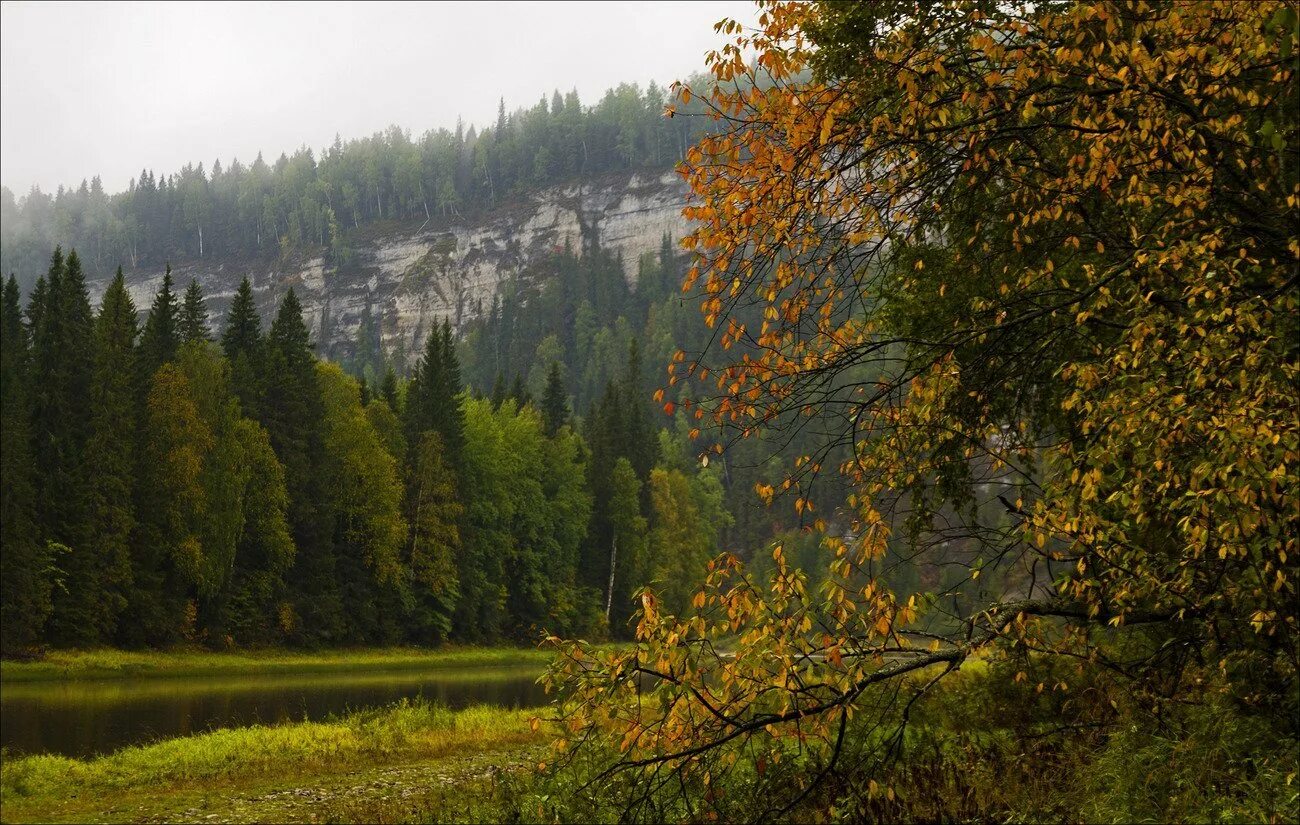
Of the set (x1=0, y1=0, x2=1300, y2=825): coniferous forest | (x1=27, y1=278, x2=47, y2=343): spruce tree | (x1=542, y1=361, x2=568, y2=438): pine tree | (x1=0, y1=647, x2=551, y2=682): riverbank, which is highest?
(x1=27, y1=278, x2=47, y2=343): spruce tree

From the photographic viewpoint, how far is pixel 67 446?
46156 mm

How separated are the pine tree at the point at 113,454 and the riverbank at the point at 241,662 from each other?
9.20 feet

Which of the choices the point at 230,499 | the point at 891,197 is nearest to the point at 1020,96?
the point at 891,197

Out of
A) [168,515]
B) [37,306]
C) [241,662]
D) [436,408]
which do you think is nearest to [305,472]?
[168,515]

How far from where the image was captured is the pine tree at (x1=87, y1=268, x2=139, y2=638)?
147 feet

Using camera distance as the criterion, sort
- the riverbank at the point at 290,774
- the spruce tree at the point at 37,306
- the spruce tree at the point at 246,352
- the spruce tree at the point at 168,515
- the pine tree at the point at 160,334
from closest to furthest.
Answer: the riverbank at the point at 290,774 < the spruce tree at the point at 168,515 < the pine tree at the point at 160,334 < the spruce tree at the point at 37,306 < the spruce tree at the point at 246,352

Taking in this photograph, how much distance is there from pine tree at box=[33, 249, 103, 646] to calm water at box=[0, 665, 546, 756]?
18.0 ft

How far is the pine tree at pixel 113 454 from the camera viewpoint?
147 ft

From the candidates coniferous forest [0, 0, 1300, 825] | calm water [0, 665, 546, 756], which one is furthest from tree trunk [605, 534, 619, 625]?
coniferous forest [0, 0, 1300, 825]

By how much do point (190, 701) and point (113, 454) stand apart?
18.1 meters

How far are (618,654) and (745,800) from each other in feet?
21.1

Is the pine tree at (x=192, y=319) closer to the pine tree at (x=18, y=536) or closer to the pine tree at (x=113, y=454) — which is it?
the pine tree at (x=113, y=454)

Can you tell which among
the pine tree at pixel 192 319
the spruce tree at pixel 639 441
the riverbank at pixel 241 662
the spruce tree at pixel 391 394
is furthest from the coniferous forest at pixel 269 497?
the spruce tree at pixel 639 441

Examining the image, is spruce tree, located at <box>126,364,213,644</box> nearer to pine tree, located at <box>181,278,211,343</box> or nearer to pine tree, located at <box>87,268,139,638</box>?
pine tree, located at <box>87,268,139,638</box>
